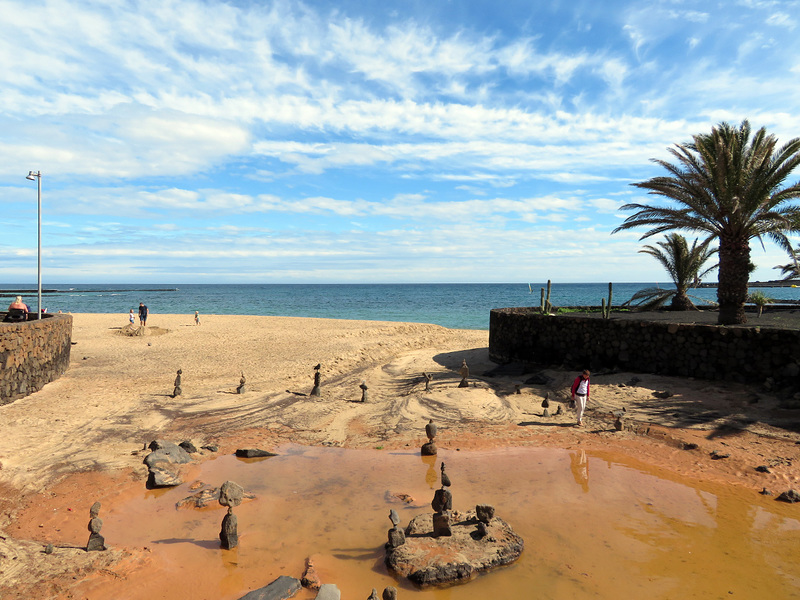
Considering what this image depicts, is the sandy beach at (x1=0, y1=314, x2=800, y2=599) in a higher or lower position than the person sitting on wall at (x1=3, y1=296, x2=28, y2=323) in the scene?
lower

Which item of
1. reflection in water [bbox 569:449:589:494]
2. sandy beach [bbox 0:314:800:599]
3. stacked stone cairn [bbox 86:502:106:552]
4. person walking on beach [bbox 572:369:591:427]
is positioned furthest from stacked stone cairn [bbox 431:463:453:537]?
person walking on beach [bbox 572:369:591:427]

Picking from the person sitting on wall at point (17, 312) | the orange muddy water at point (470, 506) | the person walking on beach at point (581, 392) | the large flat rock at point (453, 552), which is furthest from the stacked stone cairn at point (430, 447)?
the person sitting on wall at point (17, 312)

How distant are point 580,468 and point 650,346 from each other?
7305mm

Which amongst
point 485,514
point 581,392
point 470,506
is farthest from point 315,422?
point 581,392

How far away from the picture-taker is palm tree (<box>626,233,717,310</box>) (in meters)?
25.0

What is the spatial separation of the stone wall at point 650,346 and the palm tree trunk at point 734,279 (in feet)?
9.51

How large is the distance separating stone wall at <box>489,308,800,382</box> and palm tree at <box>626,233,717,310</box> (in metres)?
8.92

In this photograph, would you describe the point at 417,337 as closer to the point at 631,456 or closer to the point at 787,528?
the point at 631,456

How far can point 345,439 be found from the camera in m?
12.5

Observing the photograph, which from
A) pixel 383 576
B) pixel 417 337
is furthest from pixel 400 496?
pixel 417 337

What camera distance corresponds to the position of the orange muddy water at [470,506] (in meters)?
6.45

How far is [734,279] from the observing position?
54.8 ft

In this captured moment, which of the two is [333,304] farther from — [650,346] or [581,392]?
[581,392]

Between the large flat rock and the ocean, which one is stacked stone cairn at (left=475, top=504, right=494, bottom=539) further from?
the ocean
